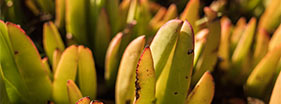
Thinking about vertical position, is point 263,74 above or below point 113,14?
below

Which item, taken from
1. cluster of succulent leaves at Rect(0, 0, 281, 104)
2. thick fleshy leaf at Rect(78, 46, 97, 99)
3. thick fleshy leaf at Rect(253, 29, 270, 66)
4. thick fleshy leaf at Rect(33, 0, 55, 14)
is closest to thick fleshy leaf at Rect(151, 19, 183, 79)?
cluster of succulent leaves at Rect(0, 0, 281, 104)

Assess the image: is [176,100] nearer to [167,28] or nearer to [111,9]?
[167,28]

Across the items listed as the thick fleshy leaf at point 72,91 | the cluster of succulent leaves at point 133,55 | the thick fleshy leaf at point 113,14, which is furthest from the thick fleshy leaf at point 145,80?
the thick fleshy leaf at point 113,14

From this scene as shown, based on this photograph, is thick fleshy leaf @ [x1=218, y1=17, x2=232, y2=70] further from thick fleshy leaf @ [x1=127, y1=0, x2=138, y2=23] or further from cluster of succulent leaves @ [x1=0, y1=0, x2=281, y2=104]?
thick fleshy leaf @ [x1=127, y1=0, x2=138, y2=23]

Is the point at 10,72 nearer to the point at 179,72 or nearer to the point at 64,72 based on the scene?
the point at 64,72

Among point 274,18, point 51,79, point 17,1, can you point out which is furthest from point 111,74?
point 274,18

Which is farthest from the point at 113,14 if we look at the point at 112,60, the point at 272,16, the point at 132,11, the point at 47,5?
the point at 272,16
